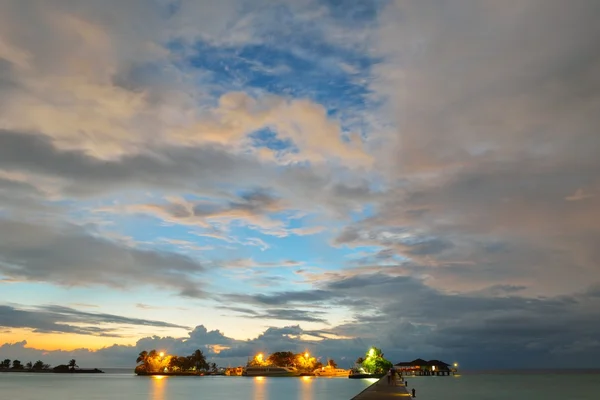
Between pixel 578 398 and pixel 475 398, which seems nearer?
pixel 475 398

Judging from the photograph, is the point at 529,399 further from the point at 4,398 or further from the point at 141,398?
the point at 4,398

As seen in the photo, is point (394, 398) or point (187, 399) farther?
point (187, 399)

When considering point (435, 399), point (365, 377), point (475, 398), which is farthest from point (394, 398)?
point (365, 377)

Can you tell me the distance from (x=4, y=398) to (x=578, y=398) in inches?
5016

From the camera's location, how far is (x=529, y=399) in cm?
Answer: 10569

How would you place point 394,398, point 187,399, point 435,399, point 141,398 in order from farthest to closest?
point 141,398, point 187,399, point 435,399, point 394,398

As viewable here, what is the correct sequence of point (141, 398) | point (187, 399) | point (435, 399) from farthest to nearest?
point (141, 398) → point (187, 399) → point (435, 399)

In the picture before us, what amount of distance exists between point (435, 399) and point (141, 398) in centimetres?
6286

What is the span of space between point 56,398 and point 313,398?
56506 millimetres

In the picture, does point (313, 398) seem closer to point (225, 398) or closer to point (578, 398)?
point (225, 398)

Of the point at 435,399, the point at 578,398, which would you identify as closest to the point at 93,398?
the point at 435,399

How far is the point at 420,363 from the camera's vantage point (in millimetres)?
199500

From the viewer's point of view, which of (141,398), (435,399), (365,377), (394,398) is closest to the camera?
(394,398)

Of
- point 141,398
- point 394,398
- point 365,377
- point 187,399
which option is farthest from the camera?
point 365,377
